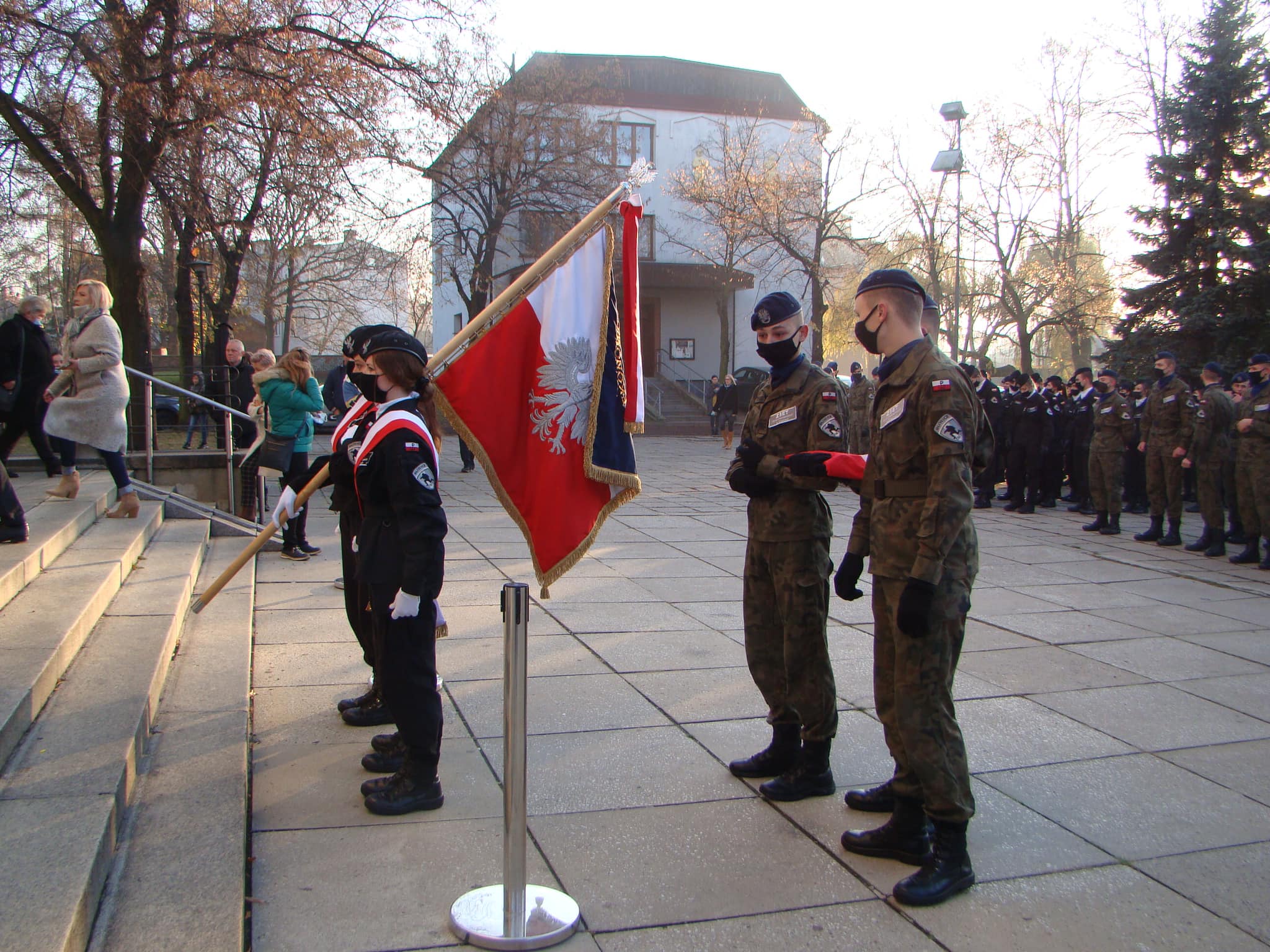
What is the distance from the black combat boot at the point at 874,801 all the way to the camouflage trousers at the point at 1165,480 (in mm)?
9267

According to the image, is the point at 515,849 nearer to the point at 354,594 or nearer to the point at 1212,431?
the point at 354,594

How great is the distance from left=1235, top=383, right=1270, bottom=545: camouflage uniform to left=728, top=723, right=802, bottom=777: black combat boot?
26.3ft

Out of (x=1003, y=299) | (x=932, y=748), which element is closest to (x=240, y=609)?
(x=932, y=748)

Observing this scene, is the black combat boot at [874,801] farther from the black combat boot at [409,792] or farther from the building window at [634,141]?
the building window at [634,141]

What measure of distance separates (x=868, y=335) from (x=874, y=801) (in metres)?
1.80

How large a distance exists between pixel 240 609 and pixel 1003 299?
1170 inches

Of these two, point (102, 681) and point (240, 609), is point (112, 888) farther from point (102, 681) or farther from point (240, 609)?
point (240, 609)

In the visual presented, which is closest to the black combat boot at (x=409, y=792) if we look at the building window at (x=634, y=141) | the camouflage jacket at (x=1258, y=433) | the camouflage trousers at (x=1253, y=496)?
the camouflage trousers at (x=1253, y=496)

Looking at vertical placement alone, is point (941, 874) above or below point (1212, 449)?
below

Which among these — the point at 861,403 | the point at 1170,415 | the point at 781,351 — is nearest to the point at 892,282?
the point at 781,351

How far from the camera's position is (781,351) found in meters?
4.07

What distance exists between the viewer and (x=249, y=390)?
14438 millimetres

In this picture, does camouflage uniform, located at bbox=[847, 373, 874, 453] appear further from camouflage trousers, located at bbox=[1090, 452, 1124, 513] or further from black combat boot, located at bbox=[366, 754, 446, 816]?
black combat boot, located at bbox=[366, 754, 446, 816]

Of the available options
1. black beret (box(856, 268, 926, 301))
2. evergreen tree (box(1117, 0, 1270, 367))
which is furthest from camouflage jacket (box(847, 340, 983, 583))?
evergreen tree (box(1117, 0, 1270, 367))
